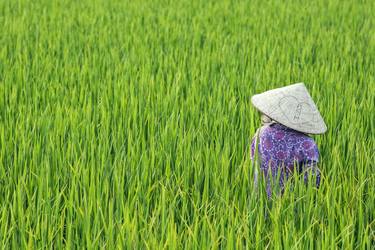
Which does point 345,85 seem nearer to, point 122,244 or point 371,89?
point 371,89

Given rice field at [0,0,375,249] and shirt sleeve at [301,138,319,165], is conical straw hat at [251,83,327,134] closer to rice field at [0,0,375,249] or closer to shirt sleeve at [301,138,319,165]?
shirt sleeve at [301,138,319,165]

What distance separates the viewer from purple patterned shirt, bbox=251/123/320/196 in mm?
2246

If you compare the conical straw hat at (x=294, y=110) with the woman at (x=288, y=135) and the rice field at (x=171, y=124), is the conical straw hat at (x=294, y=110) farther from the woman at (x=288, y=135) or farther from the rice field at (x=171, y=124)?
the rice field at (x=171, y=124)

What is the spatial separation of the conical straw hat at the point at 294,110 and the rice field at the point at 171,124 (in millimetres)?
200

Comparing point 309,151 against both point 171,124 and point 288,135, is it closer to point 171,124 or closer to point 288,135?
point 288,135

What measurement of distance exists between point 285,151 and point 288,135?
59mm

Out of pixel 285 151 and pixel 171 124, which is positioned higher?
pixel 285 151

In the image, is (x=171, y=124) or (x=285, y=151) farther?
(x=171, y=124)

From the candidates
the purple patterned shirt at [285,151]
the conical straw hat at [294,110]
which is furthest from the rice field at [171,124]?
the conical straw hat at [294,110]

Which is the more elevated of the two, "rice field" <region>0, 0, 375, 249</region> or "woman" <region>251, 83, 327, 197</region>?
"woman" <region>251, 83, 327, 197</region>

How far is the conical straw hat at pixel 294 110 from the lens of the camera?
2.22 metres

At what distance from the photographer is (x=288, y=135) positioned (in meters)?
2.26

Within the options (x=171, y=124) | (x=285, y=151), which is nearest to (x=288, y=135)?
(x=285, y=151)

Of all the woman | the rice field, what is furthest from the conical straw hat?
the rice field
